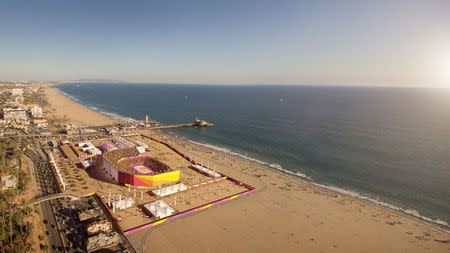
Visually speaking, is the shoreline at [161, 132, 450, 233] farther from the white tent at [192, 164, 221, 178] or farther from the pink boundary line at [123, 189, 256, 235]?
the pink boundary line at [123, 189, 256, 235]

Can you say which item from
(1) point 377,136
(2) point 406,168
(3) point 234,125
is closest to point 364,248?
(2) point 406,168

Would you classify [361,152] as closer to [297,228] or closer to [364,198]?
[364,198]

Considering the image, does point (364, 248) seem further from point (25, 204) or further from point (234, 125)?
point (234, 125)

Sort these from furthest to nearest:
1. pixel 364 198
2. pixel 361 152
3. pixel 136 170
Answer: pixel 361 152
pixel 136 170
pixel 364 198

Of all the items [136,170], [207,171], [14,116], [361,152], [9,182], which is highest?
[14,116]

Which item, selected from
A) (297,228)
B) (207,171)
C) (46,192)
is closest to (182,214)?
(207,171)

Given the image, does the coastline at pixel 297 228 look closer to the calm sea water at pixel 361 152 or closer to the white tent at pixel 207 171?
the calm sea water at pixel 361 152
